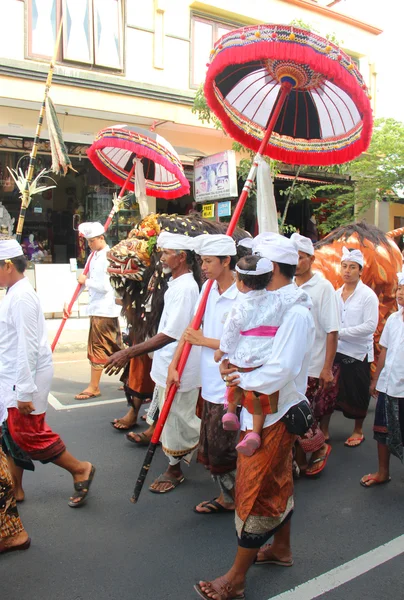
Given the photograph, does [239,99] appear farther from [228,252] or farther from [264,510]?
[264,510]

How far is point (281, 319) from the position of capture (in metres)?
2.56

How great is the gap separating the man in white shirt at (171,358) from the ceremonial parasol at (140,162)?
1.40 m

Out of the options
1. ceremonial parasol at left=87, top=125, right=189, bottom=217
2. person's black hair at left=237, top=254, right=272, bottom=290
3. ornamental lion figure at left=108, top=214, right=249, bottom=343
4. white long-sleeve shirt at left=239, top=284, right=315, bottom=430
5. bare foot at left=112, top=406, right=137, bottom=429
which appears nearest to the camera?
white long-sleeve shirt at left=239, top=284, right=315, bottom=430

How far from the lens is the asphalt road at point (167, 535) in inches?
110

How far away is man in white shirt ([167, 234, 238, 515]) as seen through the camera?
133 inches

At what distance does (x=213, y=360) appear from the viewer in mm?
3412

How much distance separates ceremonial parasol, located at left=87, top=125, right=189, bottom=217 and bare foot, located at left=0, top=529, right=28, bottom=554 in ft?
10.2

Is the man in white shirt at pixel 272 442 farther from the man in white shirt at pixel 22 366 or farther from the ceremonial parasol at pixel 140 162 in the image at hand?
the ceremonial parasol at pixel 140 162

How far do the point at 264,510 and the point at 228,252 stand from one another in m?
1.59

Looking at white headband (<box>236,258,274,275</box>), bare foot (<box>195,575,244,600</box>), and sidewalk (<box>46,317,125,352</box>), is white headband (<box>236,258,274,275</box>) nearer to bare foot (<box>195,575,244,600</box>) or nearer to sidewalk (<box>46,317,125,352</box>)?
bare foot (<box>195,575,244,600</box>)

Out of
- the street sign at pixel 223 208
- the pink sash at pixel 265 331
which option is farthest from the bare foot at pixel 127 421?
the street sign at pixel 223 208

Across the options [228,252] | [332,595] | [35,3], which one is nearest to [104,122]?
[35,3]

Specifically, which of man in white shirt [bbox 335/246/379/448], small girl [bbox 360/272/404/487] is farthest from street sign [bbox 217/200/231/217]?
small girl [bbox 360/272/404/487]

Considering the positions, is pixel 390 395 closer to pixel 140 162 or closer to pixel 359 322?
pixel 359 322
